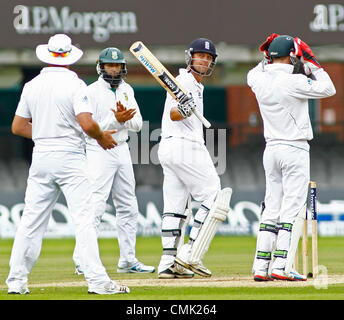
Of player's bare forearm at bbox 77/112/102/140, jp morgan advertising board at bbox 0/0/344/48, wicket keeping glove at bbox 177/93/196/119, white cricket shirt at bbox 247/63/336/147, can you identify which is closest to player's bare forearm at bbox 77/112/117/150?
player's bare forearm at bbox 77/112/102/140

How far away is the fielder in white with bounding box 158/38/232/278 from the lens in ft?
26.8

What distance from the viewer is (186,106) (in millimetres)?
7980

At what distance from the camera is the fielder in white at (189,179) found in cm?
816

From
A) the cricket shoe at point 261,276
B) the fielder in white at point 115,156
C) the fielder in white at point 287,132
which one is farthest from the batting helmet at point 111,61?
the cricket shoe at point 261,276

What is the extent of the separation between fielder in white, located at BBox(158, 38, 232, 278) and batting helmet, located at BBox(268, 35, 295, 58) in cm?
76

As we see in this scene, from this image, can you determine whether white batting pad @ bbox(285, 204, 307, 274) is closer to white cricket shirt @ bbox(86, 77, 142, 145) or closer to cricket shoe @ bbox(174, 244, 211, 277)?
cricket shoe @ bbox(174, 244, 211, 277)

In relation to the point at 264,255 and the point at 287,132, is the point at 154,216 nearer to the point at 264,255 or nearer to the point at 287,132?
the point at 264,255

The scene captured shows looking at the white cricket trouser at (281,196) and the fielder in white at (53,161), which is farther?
the white cricket trouser at (281,196)

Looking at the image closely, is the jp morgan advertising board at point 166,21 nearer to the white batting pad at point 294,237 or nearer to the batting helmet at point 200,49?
the batting helmet at point 200,49

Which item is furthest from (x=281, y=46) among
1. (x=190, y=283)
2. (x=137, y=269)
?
(x=137, y=269)

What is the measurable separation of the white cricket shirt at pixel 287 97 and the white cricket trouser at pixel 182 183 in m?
0.72

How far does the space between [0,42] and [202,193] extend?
7.85 metres
